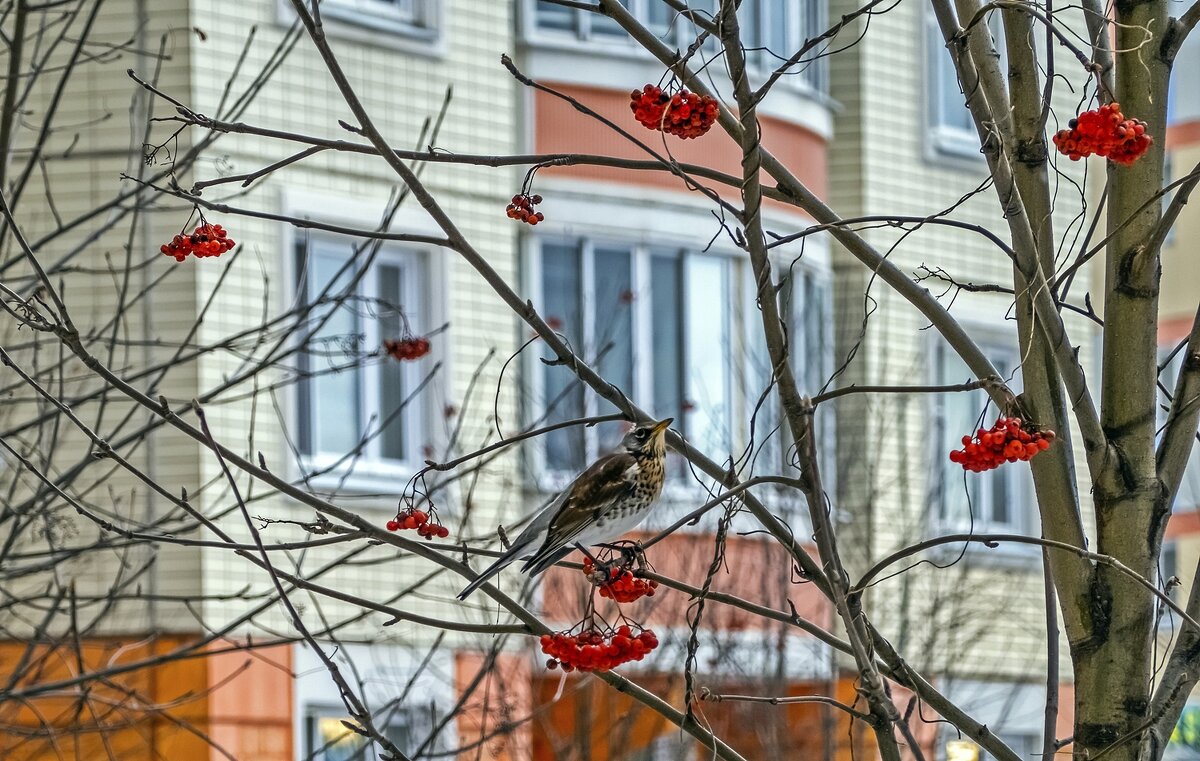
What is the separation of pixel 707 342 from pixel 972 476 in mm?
3675

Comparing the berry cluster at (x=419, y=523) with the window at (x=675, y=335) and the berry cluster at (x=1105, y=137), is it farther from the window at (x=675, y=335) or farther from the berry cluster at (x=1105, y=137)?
the window at (x=675, y=335)

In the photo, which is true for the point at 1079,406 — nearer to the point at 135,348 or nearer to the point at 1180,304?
the point at 135,348

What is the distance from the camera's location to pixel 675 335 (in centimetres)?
1691

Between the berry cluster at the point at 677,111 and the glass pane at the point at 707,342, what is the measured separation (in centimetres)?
1282

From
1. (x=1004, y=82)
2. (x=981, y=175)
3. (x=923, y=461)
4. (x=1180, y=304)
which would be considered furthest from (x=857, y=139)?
(x=1004, y=82)

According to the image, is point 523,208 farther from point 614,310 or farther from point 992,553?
point 992,553

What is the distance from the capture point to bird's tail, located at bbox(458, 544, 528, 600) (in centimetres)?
401

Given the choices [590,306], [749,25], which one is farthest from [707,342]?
[749,25]

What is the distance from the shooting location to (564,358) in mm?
4035

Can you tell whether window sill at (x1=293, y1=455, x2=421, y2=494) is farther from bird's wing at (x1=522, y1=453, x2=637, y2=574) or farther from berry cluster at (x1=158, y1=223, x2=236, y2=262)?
berry cluster at (x1=158, y1=223, x2=236, y2=262)

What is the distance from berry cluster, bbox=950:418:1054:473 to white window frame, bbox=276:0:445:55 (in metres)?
11.0

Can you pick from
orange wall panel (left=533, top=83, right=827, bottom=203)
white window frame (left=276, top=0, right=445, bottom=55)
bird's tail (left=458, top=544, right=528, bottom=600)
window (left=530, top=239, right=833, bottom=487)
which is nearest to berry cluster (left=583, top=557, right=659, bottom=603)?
bird's tail (left=458, top=544, right=528, bottom=600)

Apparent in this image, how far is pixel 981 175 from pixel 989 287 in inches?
635

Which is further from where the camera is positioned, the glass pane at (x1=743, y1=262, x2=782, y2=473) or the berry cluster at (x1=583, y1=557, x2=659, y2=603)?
the glass pane at (x1=743, y1=262, x2=782, y2=473)
